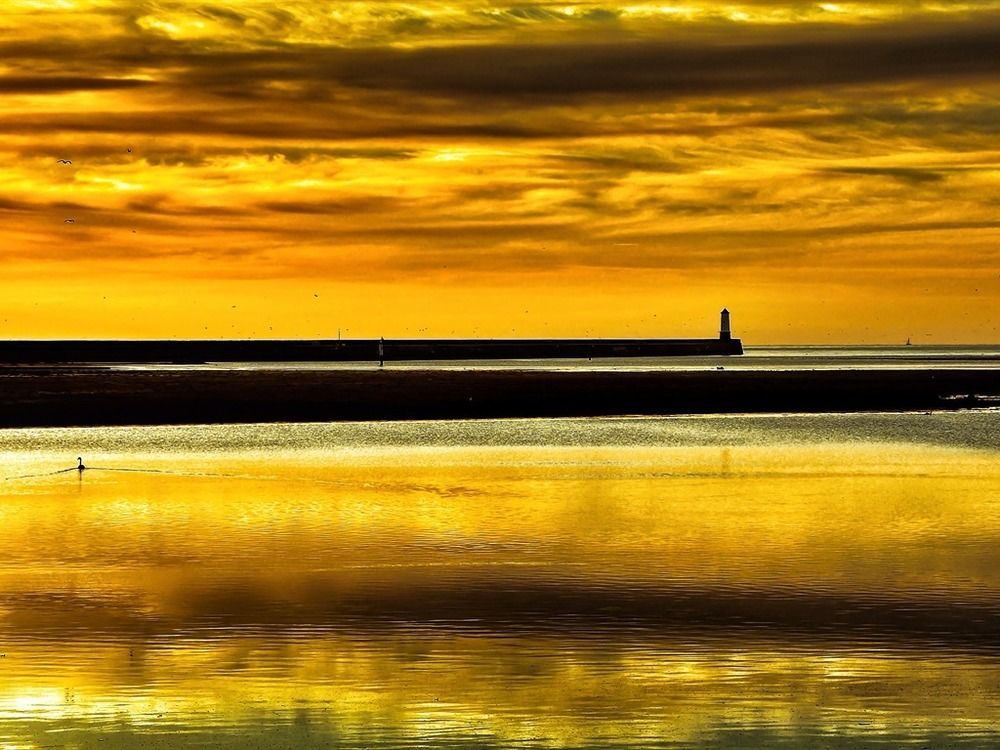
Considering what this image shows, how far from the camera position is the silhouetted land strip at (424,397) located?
251ft

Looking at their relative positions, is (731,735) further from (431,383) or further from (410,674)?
(431,383)

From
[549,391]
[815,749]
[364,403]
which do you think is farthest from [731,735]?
[549,391]

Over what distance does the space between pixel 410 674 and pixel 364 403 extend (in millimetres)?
68811

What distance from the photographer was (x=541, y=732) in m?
15.1

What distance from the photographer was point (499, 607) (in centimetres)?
2203

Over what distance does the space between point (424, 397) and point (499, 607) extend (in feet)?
237

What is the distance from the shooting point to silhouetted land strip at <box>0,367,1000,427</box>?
7644 cm

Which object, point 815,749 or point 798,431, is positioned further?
point 798,431

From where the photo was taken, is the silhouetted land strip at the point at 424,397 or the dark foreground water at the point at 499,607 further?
the silhouetted land strip at the point at 424,397

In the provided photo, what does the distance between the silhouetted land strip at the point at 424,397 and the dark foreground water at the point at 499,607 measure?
3050cm

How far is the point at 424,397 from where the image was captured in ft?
308

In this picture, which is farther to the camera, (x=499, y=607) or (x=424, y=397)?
(x=424, y=397)

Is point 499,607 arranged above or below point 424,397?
above

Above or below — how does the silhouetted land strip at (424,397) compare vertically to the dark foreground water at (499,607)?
below
